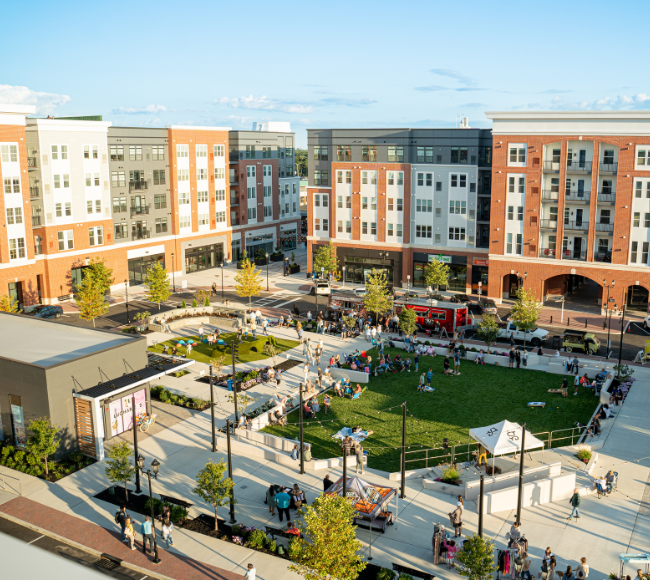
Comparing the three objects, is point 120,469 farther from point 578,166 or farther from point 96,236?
point 578,166

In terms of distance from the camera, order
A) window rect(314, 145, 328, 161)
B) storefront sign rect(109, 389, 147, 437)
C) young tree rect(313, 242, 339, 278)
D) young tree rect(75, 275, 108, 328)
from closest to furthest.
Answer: storefront sign rect(109, 389, 147, 437), young tree rect(75, 275, 108, 328), young tree rect(313, 242, 339, 278), window rect(314, 145, 328, 161)

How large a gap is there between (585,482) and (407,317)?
2319 centimetres

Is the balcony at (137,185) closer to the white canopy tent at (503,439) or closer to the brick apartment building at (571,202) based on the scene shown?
the brick apartment building at (571,202)

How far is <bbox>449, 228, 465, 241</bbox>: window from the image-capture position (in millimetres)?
67188

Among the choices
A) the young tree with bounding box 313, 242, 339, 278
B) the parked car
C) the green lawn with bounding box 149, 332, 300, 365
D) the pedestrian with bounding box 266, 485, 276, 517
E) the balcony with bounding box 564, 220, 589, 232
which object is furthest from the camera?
the young tree with bounding box 313, 242, 339, 278

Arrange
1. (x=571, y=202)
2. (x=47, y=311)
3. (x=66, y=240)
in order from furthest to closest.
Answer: (x=66, y=240) → (x=571, y=202) → (x=47, y=311)

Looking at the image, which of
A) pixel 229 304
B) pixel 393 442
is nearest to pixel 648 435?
pixel 393 442

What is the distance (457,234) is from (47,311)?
41.5m

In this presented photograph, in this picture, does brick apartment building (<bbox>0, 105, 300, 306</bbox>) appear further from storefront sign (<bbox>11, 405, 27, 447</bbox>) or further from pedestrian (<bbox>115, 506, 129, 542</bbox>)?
pedestrian (<bbox>115, 506, 129, 542</bbox>)

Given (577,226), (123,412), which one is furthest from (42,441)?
(577,226)

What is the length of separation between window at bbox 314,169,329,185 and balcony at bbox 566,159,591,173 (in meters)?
27.0

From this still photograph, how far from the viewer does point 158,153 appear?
243ft

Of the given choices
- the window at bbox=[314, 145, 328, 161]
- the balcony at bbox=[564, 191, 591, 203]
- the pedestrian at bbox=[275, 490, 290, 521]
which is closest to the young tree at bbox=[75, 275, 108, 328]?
the window at bbox=[314, 145, 328, 161]

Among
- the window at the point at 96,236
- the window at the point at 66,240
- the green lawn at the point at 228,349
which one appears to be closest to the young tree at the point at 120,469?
the green lawn at the point at 228,349
